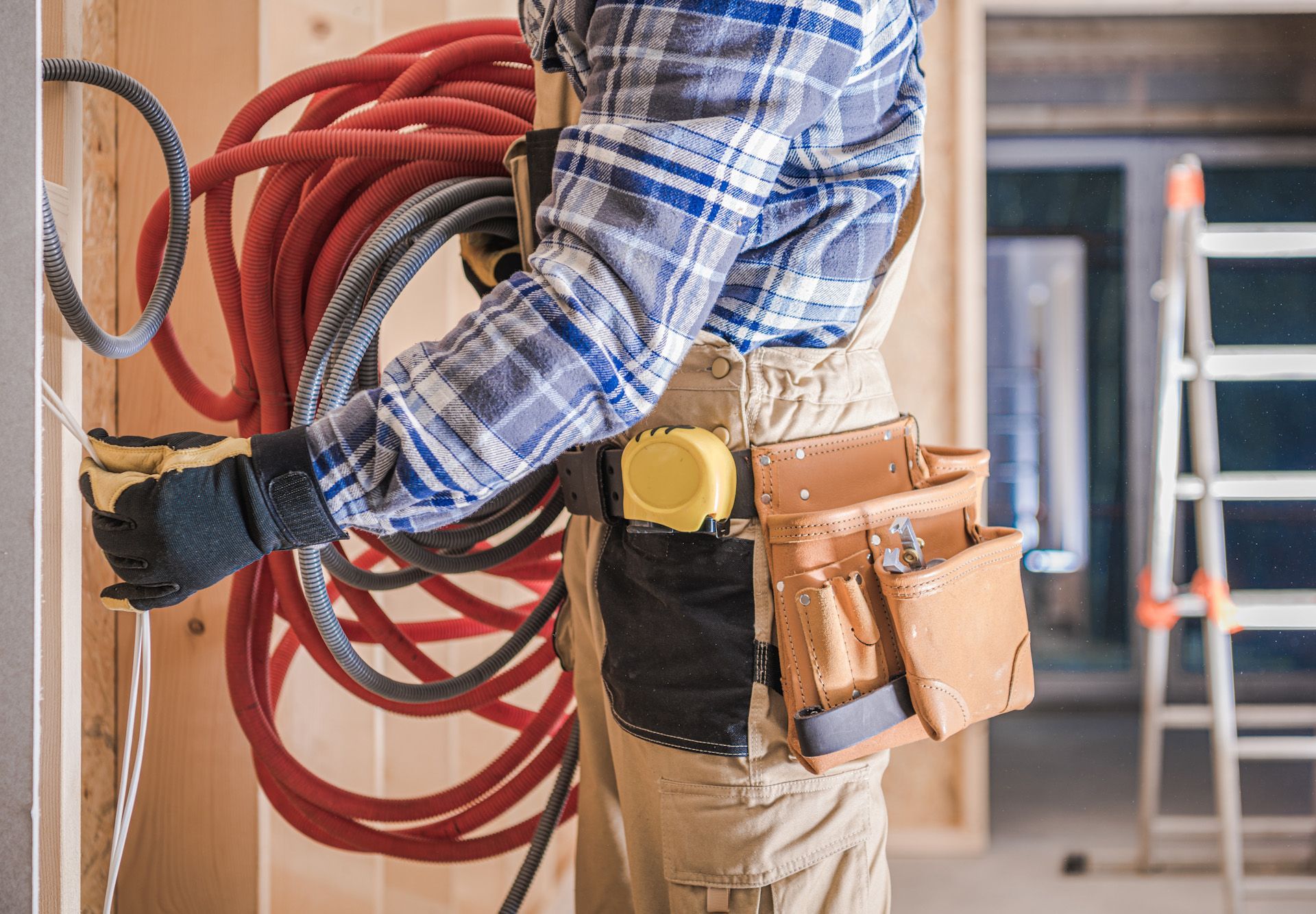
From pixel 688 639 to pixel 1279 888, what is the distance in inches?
80.0

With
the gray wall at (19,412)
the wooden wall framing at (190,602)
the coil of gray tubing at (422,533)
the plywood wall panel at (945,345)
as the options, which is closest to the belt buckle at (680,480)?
the coil of gray tubing at (422,533)

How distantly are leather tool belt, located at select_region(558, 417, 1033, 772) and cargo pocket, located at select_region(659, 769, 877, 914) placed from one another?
6 centimetres

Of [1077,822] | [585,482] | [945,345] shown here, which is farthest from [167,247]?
[1077,822]

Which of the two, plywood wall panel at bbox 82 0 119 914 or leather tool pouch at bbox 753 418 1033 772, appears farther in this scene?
plywood wall panel at bbox 82 0 119 914

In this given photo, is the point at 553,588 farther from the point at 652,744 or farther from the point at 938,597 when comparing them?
the point at 938,597

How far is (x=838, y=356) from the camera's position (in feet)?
2.53

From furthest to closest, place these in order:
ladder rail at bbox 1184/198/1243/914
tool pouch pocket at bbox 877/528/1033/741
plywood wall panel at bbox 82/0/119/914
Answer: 1. ladder rail at bbox 1184/198/1243/914
2. plywood wall panel at bbox 82/0/119/914
3. tool pouch pocket at bbox 877/528/1033/741

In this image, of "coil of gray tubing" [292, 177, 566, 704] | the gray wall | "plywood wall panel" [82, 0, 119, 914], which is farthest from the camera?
"plywood wall panel" [82, 0, 119, 914]

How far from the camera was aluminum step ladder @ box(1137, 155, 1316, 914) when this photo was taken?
1.92 meters

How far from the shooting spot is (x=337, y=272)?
95cm

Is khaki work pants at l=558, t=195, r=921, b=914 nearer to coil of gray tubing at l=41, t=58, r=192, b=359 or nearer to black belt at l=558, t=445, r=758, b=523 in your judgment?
→ black belt at l=558, t=445, r=758, b=523

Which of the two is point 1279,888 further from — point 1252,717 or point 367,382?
point 367,382

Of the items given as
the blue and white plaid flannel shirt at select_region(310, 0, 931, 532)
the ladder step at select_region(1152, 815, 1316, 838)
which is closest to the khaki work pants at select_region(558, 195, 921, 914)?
the blue and white plaid flannel shirt at select_region(310, 0, 931, 532)

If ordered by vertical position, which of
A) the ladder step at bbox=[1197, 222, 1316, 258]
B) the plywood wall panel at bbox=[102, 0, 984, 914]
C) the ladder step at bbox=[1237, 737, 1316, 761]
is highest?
the ladder step at bbox=[1197, 222, 1316, 258]
